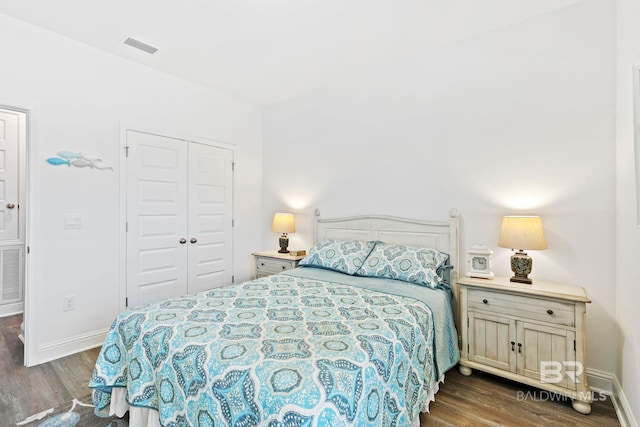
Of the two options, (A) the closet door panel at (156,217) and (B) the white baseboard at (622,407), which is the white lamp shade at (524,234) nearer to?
(B) the white baseboard at (622,407)

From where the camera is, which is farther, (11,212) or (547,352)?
(11,212)

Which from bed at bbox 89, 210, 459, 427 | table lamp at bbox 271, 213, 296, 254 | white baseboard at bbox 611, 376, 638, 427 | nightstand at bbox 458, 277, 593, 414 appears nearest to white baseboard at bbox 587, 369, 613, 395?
white baseboard at bbox 611, 376, 638, 427

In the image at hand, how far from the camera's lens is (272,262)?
147 inches

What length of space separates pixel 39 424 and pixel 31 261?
129 centimetres

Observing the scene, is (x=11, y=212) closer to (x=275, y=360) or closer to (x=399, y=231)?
(x=275, y=360)

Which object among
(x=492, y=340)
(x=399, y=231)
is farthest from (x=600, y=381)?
(x=399, y=231)

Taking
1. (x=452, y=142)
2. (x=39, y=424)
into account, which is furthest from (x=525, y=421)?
(x=39, y=424)

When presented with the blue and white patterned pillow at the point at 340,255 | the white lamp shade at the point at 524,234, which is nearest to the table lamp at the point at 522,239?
the white lamp shade at the point at 524,234

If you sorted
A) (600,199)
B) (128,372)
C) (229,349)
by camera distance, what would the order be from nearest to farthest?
(229,349), (128,372), (600,199)

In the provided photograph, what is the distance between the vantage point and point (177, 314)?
1797 mm

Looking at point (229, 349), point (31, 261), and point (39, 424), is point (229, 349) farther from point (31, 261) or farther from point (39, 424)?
point (31, 261)

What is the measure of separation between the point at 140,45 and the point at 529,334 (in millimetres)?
3832

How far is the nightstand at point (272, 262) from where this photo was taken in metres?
3.57

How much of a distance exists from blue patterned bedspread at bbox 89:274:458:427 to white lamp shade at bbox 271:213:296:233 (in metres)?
1.63
